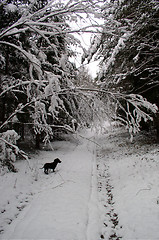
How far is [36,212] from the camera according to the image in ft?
14.4

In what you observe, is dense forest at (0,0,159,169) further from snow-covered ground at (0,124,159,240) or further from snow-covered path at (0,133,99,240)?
snow-covered path at (0,133,99,240)

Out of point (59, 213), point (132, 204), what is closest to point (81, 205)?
→ point (59, 213)

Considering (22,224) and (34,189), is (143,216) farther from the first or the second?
(34,189)

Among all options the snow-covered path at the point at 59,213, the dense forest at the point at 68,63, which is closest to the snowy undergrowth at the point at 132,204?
the snow-covered path at the point at 59,213

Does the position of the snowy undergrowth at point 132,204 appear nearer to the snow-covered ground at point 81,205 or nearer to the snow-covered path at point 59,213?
the snow-covered ground at point 81,205

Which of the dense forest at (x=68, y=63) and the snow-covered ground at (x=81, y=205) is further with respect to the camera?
the snow-covered ground at (x=81, y=205)

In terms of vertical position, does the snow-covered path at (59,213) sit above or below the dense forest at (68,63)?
below

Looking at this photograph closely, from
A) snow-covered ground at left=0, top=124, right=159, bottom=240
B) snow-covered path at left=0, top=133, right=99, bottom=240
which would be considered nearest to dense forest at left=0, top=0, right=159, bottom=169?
snow-covered ground at left=0, top=124, right=159, bottom=240

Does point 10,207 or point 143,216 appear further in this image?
point 10,207

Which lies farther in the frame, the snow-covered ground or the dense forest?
the snow-covered ground

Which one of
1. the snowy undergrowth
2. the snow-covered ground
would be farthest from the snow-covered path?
the snowy undergrowth

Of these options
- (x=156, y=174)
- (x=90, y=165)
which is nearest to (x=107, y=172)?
(x=90, y=165)

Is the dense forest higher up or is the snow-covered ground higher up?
the dense forest

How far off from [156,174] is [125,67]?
15.0 feet
